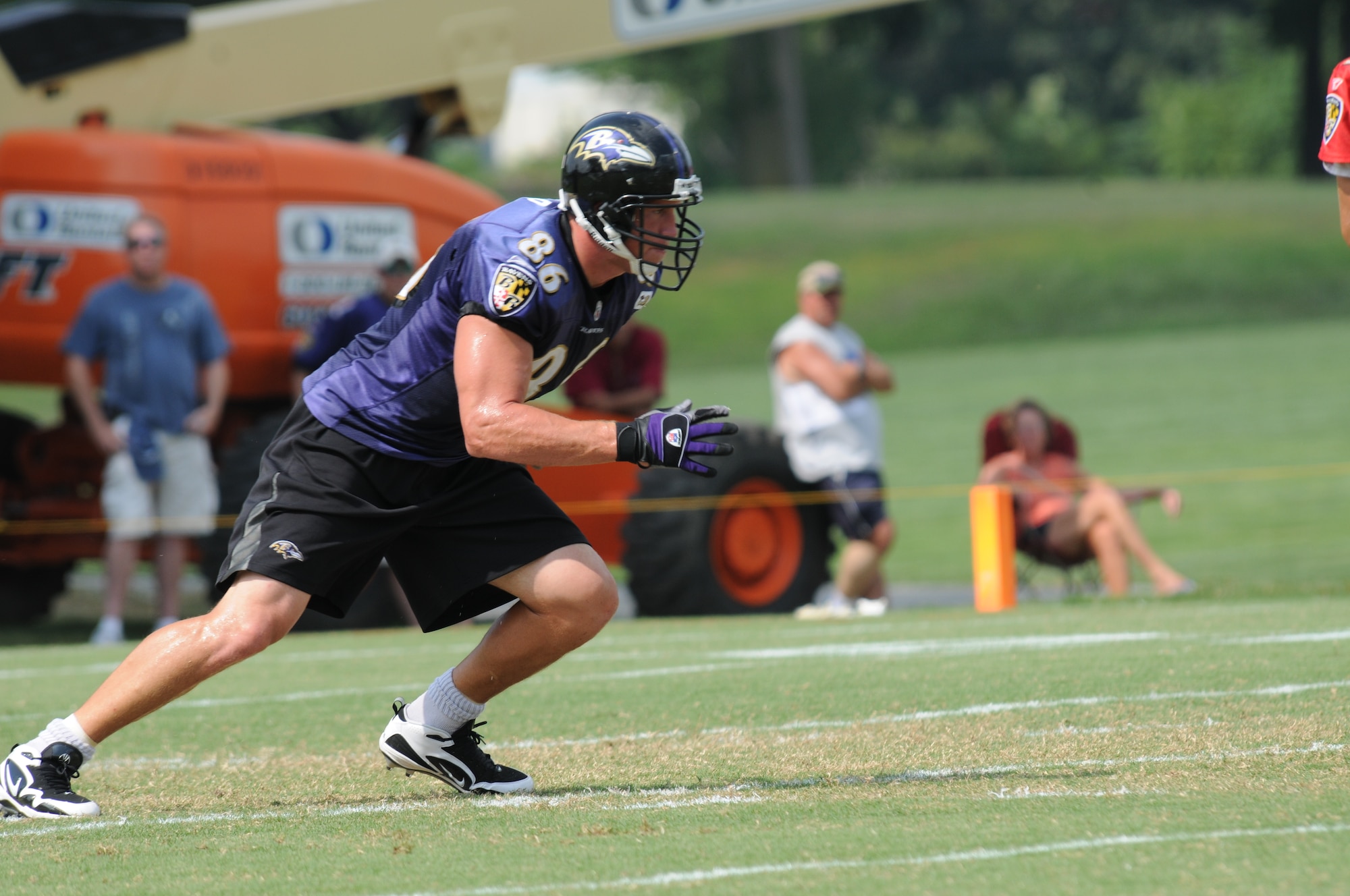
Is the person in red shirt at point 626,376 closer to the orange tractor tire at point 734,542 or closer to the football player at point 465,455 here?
the orange tractor tire at point 734,542

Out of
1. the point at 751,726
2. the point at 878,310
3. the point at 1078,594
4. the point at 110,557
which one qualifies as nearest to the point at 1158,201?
the point at 878,310

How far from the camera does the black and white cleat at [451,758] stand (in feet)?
17.1

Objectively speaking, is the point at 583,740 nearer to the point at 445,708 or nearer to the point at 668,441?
the point at 445,708

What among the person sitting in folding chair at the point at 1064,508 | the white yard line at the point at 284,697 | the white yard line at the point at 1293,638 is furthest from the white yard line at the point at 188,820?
the person sitting in folding chair at the point at 1064,508

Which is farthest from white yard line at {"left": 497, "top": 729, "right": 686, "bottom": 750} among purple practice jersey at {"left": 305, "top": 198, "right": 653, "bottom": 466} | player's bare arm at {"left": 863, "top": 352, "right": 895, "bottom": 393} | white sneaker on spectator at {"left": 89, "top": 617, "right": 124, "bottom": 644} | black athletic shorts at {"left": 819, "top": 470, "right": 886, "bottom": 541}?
white sneaker on spectator at {"left": 89, "top": 617, "right": 124, "bottom": 644}

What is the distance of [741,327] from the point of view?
40.8 metres

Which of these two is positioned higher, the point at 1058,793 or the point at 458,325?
the point at 458,325

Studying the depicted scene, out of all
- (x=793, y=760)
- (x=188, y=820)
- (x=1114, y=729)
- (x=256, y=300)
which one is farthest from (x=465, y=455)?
(x=256, y=300)

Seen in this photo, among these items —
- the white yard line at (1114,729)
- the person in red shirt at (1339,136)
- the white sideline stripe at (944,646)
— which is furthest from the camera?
the white sideline stripe at (944,646)

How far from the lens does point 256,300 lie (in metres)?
11.4

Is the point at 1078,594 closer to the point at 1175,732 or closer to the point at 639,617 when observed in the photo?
the point at 639,617

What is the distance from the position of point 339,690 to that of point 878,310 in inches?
1344

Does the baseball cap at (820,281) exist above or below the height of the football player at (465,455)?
above

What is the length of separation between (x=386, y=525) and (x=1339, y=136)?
9.62ft
